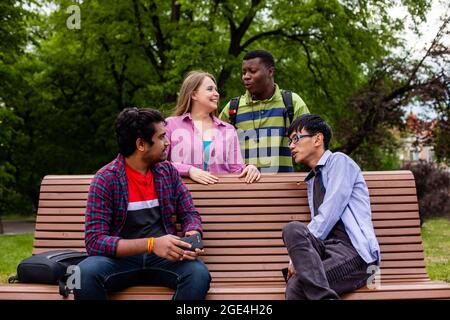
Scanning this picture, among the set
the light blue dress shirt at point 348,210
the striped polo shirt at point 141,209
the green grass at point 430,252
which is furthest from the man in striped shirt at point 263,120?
the green grass at point 430,252

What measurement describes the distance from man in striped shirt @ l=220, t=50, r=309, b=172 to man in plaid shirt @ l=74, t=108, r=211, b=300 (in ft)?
4.06

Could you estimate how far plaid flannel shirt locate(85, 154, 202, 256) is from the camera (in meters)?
3.64

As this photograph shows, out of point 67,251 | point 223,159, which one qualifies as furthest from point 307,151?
point 67,251

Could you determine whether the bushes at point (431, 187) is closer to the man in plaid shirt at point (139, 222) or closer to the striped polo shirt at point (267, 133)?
the striped polo shirt at point (267, 133)

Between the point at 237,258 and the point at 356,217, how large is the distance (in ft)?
3.12

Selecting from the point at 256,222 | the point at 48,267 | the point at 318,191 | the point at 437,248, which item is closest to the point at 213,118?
the point at 256,222

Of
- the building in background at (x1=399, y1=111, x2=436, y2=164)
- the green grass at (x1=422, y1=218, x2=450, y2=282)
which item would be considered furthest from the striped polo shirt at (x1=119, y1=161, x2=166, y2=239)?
the building in background at (x1=399, y1=111, x2=436, y2=164)

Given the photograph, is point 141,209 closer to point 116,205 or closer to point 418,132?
point 116,205

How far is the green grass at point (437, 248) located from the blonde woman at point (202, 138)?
3579 millimetres

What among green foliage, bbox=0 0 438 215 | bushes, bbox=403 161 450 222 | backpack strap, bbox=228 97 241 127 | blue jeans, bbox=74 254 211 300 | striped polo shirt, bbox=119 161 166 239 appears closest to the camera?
blue jeans, bbox=74 254 211 300

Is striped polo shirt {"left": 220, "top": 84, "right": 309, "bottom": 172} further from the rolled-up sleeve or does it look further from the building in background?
the building in background

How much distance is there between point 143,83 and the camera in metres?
20.8
